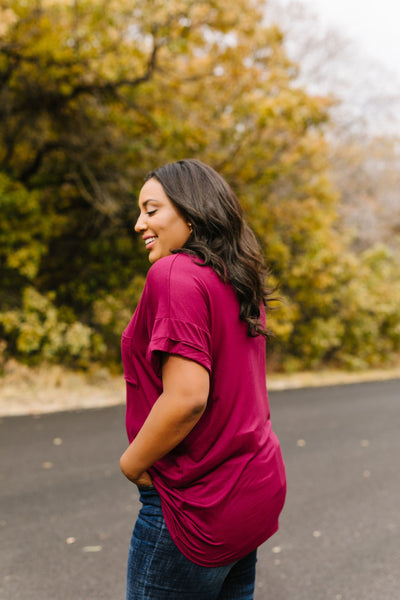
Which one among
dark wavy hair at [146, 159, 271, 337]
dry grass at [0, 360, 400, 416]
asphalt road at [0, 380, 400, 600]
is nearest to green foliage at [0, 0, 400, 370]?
dry grass at [0, 360, 400, 416]

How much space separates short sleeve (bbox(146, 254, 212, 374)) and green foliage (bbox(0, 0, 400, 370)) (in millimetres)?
7409

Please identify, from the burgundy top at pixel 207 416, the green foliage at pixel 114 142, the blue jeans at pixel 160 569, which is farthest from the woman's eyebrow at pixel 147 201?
the green foliage at pixel 114 142

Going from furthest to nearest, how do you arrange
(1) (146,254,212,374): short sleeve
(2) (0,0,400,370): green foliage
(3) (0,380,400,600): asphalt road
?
(2) (0,0,400,370): green foliage
(3) (0,380,400,600): asphalt road
(1) (146,254,212,374): short sleeve

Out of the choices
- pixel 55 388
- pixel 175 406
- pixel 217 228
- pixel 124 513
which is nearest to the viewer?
pixel 175 406

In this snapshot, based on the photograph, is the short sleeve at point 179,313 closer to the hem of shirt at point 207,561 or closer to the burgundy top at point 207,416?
the burgundy top at point 207,416

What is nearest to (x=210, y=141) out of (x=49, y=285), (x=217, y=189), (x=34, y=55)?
(x=34, y=55)

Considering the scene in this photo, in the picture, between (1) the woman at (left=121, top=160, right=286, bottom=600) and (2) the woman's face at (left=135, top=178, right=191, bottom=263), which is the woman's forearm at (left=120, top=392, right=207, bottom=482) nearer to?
(1) the woman at (left=121, top=160, right=286, bottom=600)

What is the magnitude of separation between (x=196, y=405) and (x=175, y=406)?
5 centimetres

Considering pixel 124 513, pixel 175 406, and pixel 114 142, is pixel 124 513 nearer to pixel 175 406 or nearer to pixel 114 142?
pixel 175 406

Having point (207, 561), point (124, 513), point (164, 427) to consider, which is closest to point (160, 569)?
point (207, 561)

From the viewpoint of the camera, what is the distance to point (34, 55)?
9344mm

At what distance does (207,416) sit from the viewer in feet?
4.95

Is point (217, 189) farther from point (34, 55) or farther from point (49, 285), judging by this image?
point (49, 285)

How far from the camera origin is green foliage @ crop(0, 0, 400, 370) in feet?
31.1
